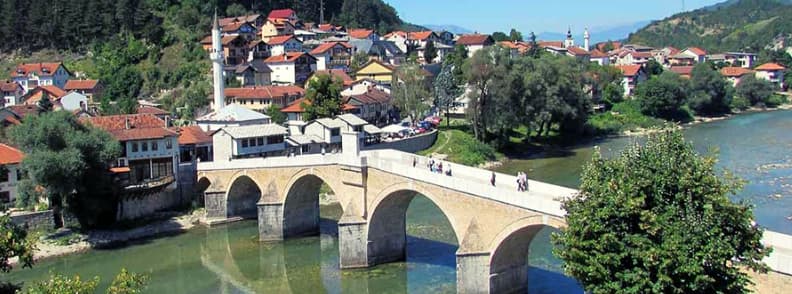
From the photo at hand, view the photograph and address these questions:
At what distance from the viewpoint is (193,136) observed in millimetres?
36656

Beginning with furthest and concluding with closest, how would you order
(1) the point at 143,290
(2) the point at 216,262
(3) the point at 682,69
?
(3) the point at 682,69, (2) the point at 216,262, (1) the point at 143,290

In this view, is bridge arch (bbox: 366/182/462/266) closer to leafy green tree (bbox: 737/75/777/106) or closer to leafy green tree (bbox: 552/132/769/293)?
leafy green tree (bbox: 552/132/769/293)

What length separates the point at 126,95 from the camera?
2272 inches

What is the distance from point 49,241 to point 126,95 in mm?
31243

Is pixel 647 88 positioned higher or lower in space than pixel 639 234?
higher

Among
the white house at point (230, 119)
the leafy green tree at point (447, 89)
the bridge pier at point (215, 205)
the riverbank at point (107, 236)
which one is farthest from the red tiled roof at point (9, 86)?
the leafy green tree at point (447, 89)

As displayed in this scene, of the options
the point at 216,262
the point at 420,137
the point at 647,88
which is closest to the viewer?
the point at 216,262

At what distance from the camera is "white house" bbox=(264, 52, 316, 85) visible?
5844cm

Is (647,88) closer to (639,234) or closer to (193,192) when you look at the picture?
(193,192)

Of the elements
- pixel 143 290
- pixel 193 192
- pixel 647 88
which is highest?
pixel 647 88

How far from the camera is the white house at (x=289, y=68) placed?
58438 millimetres

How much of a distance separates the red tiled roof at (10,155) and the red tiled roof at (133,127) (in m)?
3.25

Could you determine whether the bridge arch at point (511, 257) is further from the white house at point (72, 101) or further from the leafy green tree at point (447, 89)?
the white house at point (72, 101)

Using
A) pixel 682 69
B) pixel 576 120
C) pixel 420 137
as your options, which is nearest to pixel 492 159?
pixel 420 137
